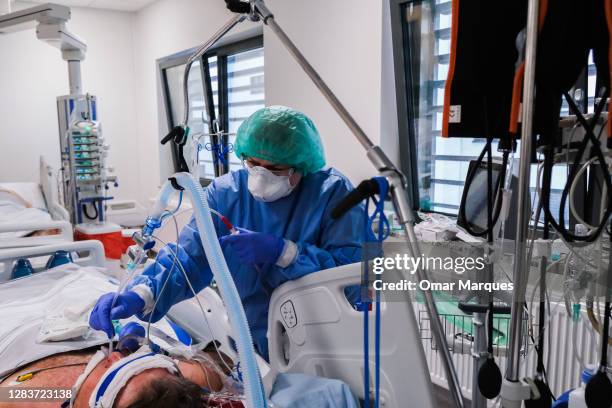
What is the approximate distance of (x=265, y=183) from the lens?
147cm

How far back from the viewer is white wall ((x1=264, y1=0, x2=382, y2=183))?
2.61 m

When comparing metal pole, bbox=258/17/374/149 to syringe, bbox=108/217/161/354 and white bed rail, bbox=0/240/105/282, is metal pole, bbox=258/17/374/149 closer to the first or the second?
syringe, bbox=108/217/161/354

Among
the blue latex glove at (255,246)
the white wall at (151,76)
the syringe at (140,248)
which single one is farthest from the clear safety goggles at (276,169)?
the white wall at (151,76)

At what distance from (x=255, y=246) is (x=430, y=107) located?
5.93 feet

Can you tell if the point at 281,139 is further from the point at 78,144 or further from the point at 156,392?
the point at 78,144

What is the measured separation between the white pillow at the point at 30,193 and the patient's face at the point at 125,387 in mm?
2961

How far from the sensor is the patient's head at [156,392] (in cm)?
106

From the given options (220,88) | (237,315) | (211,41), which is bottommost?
(237,315)

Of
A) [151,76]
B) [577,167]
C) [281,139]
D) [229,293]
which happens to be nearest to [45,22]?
[151,76]

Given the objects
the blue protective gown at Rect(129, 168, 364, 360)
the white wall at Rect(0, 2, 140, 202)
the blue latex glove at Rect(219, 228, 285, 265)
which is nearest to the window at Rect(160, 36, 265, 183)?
the white wall at Rect(0, 2, 140, 202)

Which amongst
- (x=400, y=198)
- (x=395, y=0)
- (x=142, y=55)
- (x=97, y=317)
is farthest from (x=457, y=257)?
(x=142, y=55)

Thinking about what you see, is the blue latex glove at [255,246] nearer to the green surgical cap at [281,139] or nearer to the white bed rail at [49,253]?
the green surgical cap at [281,139]

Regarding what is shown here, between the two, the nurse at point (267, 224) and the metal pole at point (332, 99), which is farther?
the nurse at point (267, 224)

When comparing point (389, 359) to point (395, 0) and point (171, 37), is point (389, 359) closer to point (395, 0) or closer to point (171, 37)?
point (395, 0)
